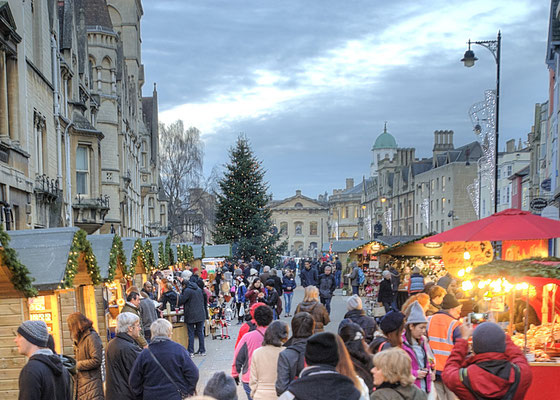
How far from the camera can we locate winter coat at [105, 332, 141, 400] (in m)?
6.76

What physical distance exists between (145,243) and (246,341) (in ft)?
33.7

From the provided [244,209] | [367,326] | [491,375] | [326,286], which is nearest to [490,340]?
[491,375]

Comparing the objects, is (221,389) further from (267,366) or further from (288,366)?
(267,366)

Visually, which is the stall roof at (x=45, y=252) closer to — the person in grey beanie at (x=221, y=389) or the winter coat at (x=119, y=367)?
the winter coat at (x=119, y=367)

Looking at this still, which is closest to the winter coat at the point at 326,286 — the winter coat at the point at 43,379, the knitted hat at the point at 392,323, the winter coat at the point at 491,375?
the knitted hat at the point at 392,323

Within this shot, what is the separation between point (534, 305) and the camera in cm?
1110

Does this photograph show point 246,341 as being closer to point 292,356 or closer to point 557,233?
point 292,356

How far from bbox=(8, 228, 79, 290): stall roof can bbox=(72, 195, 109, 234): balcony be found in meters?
14.5

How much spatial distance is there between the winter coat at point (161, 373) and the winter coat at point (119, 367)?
607 millimetres

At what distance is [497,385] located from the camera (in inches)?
196

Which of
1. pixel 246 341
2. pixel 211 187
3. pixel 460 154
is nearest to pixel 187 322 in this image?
pixel 246 341

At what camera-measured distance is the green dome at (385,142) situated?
13975cm

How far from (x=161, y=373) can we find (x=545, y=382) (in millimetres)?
5208

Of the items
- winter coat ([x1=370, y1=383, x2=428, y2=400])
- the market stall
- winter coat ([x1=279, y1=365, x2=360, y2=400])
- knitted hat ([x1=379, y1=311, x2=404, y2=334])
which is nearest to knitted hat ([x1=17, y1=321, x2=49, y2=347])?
winter coat ([x1=279, y1=365, x2=360, y2=400])
